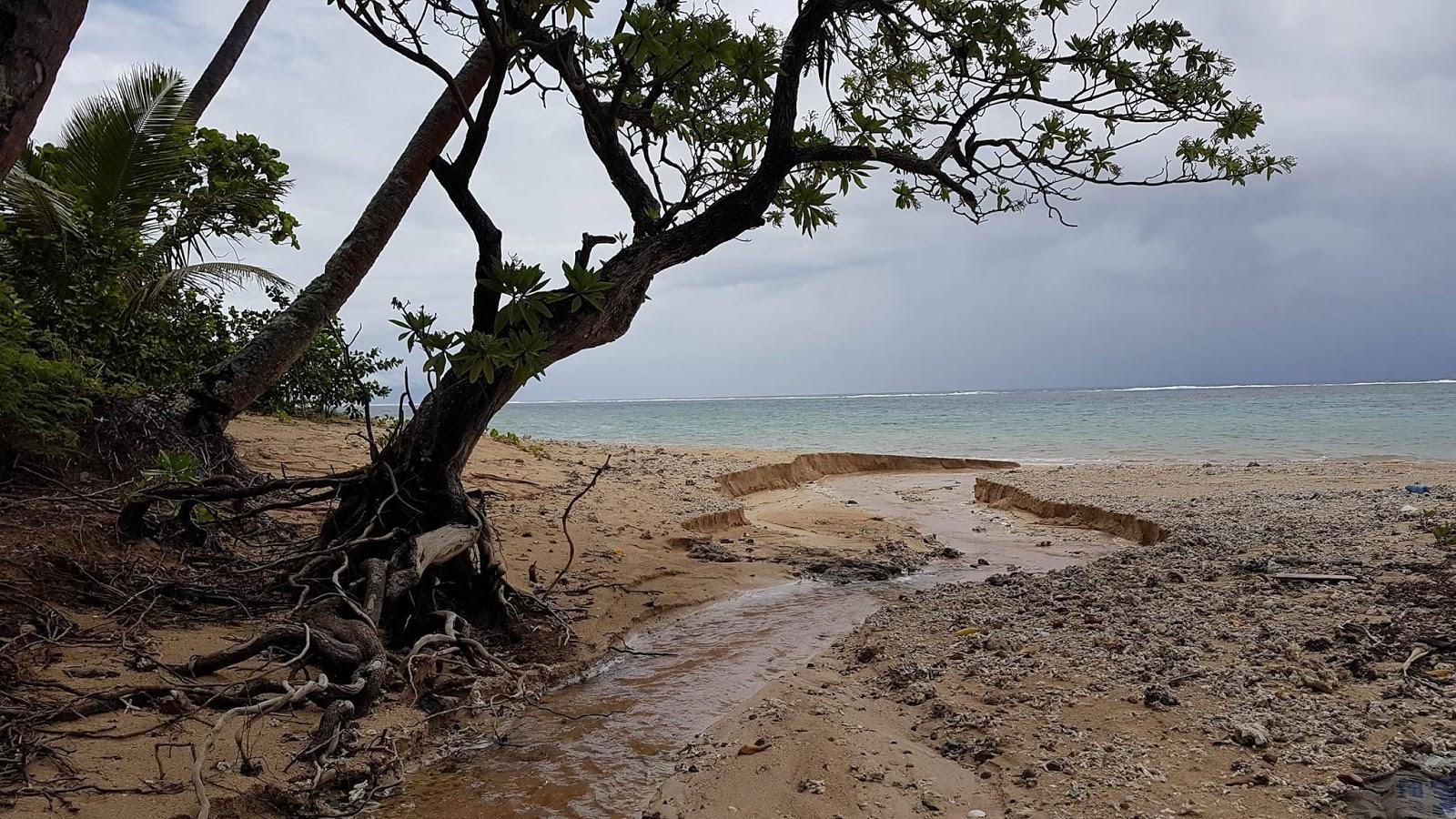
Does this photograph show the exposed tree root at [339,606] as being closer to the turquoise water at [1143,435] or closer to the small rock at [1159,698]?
the small rock at [1159,698]

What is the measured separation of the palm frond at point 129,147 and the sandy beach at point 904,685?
16.2 ft

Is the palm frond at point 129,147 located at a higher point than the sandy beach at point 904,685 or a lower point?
higher

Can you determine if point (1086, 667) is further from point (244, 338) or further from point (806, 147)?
point (244, 338)

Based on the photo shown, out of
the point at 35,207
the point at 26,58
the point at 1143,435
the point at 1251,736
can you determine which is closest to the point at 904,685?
the point at 1251,736

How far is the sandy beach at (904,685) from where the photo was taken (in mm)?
2742

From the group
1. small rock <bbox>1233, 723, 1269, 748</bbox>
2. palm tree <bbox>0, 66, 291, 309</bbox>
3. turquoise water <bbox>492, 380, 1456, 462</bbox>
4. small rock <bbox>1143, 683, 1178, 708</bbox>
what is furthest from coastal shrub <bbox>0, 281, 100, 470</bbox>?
turquoise water <bbox>492, 380, 1456, 462</bbox>

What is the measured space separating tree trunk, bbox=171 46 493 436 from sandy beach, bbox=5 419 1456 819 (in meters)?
1.59

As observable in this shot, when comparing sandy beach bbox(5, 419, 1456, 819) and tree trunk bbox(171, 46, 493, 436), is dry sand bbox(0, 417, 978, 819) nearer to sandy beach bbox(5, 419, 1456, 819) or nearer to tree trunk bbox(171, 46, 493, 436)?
sandy beach bbox(5, 419, 1456, 819)

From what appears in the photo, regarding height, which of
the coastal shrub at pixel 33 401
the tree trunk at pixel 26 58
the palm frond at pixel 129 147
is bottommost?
the coastal shrub at pixel 33 401

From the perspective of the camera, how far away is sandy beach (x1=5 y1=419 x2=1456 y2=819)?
2.74m

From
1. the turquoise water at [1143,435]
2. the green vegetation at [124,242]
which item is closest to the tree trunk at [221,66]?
the green vegetation at [124,242]

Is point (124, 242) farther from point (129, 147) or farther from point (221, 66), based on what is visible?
point (221, 66)

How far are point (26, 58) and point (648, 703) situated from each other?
3.49 meters

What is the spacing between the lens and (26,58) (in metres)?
1.79
